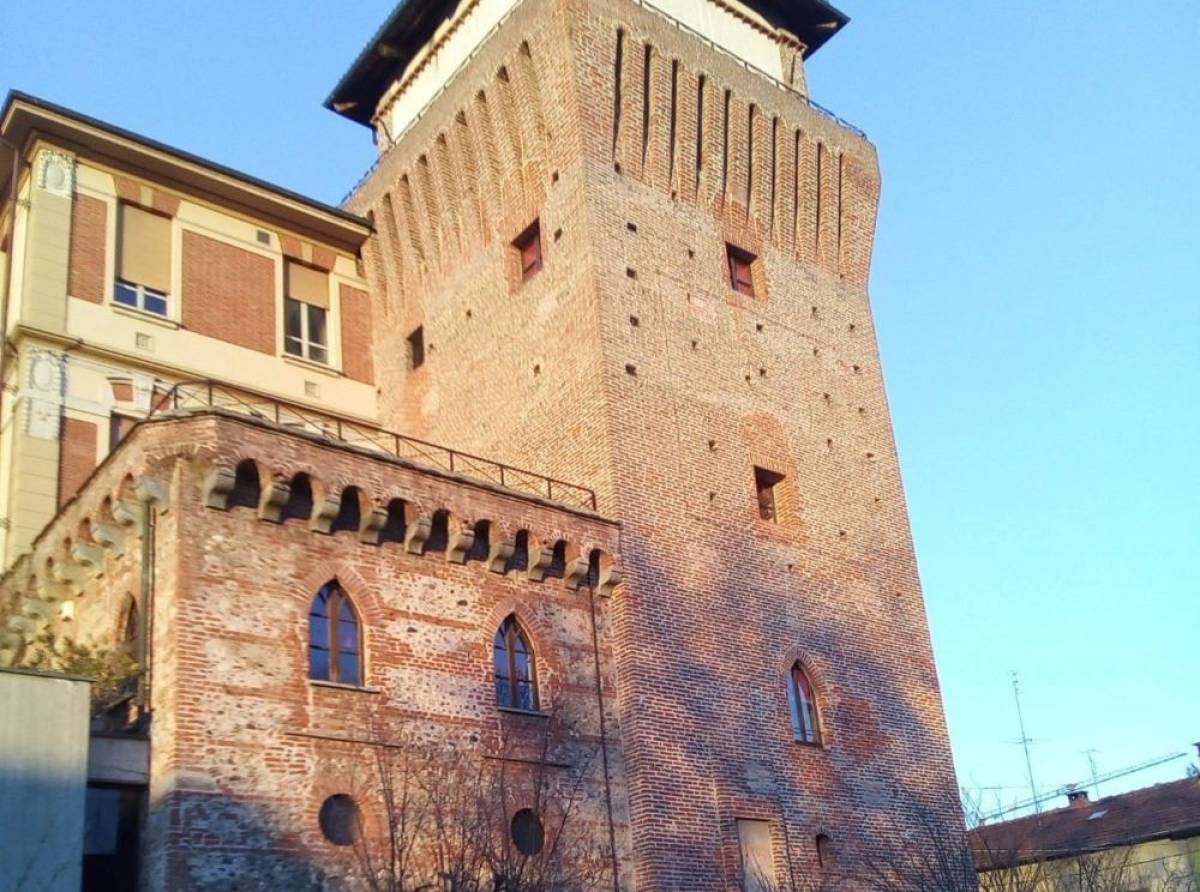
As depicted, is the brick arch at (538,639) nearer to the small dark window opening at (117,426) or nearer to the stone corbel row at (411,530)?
the stone corbel row at (411,530)

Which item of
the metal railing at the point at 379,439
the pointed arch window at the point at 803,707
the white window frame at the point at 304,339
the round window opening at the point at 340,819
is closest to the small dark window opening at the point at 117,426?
the metal railing at the point at 379,439

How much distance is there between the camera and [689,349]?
983 inches

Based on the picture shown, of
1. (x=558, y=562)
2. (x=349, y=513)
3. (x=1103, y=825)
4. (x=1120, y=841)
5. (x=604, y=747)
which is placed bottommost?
(x=1120, y=841)

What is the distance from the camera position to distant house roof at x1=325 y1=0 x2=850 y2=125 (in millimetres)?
30406

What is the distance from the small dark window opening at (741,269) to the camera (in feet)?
88.9

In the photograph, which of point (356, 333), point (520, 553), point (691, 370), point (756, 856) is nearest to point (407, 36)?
point (356, 333)

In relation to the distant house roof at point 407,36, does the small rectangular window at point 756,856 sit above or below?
below

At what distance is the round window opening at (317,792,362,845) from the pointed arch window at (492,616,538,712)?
2951mm

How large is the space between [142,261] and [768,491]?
12126mm

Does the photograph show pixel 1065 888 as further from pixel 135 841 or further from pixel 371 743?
pixel 135 841

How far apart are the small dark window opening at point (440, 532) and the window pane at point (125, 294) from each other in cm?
846

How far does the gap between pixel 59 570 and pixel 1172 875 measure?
24490 millimetres

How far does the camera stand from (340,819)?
17.6 m

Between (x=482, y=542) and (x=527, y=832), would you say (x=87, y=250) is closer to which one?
(x=482, y=542)
